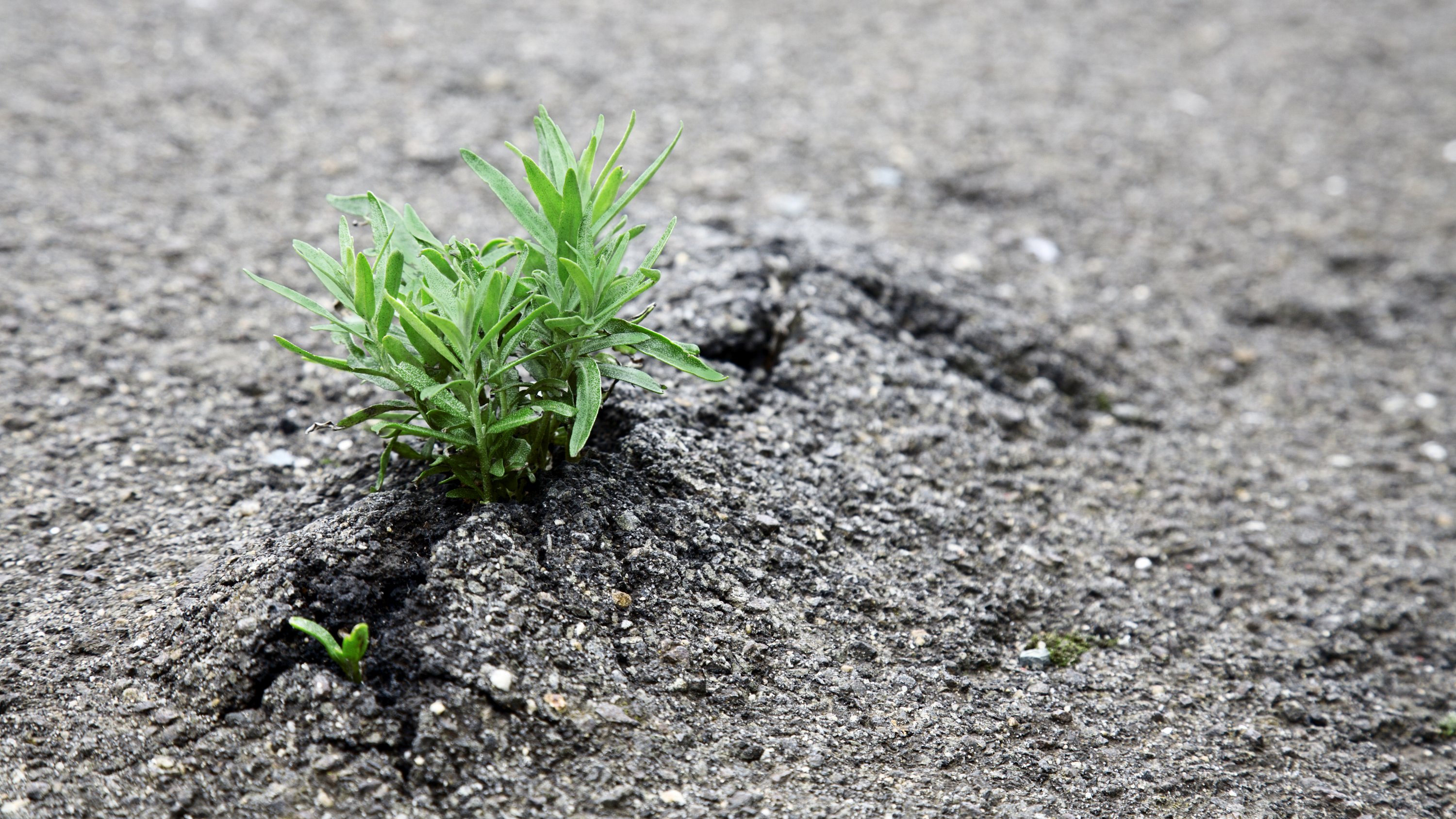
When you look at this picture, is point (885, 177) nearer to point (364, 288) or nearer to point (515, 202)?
point (515, 202)

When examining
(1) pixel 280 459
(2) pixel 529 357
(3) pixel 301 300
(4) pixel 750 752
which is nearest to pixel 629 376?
(2) pixel 529 357

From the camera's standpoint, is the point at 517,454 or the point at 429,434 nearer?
the point at 429,434

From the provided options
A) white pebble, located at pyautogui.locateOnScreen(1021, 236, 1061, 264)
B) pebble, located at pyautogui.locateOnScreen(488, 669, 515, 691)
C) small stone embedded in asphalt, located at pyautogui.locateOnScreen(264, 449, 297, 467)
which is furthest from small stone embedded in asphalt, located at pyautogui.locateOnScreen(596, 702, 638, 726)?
white pebble, located at pyautogui.locateOnScreen(1021, 236, 1061, 264)

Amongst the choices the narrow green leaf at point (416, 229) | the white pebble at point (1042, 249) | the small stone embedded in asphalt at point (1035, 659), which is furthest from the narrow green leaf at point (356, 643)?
the white pebble at point (1042, 249)

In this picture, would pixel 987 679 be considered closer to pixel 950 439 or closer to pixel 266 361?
pixel 950 439

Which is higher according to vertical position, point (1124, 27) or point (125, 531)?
point (1124, 27)

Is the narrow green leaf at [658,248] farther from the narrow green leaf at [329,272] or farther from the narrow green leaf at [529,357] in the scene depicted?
the narrow green leaf at [329,272]

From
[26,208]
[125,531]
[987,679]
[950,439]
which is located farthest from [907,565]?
[26,208]
